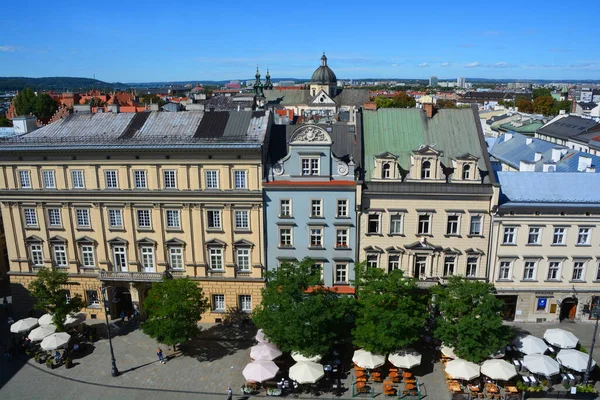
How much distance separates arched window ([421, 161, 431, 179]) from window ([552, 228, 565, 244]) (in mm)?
12746

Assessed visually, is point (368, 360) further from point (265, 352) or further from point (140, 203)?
point (140, 203)

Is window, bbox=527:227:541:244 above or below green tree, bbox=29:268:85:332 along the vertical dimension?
above

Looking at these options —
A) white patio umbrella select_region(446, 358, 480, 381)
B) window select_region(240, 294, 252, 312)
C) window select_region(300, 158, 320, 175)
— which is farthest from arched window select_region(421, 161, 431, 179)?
window select_region(240, 294, 252, 312)

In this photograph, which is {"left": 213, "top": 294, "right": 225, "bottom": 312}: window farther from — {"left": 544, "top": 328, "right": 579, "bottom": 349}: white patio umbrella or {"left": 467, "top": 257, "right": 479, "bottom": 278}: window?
{"left": 544, "top": 328, "right": 579, "bottom": 349}: white patio umbrella

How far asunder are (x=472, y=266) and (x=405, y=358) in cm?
1236

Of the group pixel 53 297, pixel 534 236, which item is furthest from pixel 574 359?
pixel 53 297

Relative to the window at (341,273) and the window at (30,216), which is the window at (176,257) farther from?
the window at (341,273)

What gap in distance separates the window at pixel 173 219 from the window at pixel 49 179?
37.0 feet

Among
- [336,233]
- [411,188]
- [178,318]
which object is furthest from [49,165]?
[411,188]

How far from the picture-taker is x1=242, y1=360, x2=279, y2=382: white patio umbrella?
35969 millimetres

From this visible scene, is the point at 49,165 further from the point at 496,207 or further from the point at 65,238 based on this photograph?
the point at 496,207

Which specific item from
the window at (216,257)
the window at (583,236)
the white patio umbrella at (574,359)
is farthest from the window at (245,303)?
the window at (583,236)

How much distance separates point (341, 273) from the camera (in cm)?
4538

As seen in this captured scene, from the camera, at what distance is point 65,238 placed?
153 feet
